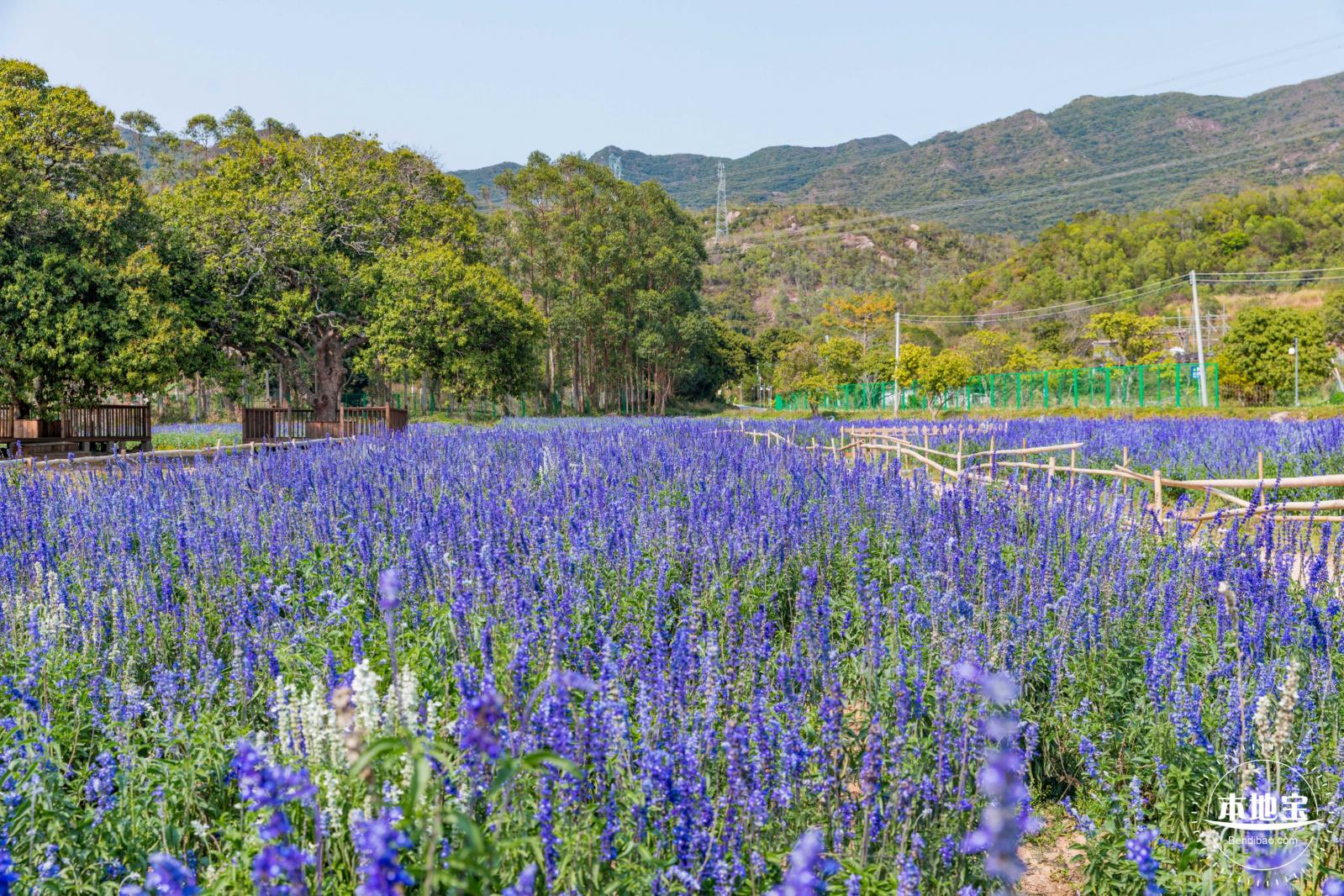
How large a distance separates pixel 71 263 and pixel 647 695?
17.8 metres

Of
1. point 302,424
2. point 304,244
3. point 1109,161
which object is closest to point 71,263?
point 302,424

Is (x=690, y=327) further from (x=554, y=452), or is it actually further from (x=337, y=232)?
(x=554, y=452)

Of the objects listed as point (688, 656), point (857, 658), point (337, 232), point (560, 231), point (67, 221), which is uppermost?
point (560, 231)

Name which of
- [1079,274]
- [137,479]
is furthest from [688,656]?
[1079,274]

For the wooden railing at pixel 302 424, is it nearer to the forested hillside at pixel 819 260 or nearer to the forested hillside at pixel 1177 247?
the forested hillside at pixel 1177 247

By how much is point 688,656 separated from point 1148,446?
13406 mm

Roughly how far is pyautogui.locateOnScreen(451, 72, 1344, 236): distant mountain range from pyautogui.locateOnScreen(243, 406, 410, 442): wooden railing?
101m

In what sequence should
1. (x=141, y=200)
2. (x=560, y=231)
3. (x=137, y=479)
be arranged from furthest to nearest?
1. (x=560, y=231)
2. (x=141, y=200)
3. (x=137, y=479)

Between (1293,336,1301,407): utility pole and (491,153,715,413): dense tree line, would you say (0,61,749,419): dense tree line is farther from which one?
(1293,336,1301,407): utility pole

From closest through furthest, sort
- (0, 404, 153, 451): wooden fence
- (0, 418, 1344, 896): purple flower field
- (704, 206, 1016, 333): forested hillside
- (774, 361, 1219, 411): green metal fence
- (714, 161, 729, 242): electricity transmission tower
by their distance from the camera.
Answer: (0, 418, 1344, 896): purple flower field, (0, 404, 153, 451): wooden fence, (774, 361, 1219, 411): green metal fence, (704, 206, 1016, 333): forested hillside, (714, 161, 729, 242): electricity transmission tower

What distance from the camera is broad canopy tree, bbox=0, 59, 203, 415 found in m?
15.8

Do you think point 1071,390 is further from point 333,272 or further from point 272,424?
point 272,424

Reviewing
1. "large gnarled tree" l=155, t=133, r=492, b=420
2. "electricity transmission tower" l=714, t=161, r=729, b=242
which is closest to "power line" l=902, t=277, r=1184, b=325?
"electricity transmission tower" l=714, t=161, r=729, b=242

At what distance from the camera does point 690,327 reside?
46.5 m
